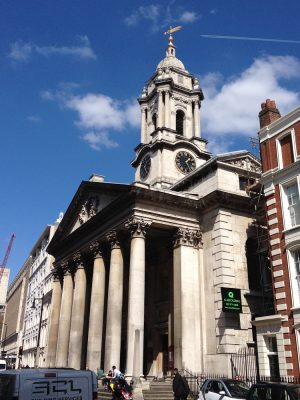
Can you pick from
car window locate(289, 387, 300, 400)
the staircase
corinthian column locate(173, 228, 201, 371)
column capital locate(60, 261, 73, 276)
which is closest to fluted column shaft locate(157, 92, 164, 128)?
column capital locate(60, 261, 73, 276)

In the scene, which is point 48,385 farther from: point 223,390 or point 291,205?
point 291,205

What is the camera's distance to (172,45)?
6556cm

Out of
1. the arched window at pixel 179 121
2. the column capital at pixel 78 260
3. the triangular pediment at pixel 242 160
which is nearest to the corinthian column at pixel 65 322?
the column capital at pixel 78 260

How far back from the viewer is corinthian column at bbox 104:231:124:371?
30578 millimetres

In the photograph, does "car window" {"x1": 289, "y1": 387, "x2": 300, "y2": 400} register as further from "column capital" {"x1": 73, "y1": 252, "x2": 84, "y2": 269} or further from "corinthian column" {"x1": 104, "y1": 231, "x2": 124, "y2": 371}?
"column capital" {"x1": 73, "y1": 252, "x2": 84, "y2": 269}

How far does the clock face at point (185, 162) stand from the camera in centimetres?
5225

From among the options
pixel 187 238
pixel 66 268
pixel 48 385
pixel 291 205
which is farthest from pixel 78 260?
pixel 48 385

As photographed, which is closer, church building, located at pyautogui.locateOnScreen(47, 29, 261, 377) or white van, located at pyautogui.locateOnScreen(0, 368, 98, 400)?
white van, located at pyautogui.locateOnScreen(0, 368, 98, 400)

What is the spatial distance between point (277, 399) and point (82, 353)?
3016cm

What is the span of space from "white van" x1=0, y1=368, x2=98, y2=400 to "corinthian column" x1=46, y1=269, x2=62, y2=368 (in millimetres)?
33980

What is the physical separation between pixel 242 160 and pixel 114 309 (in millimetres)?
16335

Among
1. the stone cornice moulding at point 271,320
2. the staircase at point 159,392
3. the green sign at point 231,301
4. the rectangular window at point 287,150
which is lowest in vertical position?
the staircase at point 159,392

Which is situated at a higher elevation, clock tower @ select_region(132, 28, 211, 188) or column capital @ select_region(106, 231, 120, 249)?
clock tower @ select_region(132, 28, 211, 188)

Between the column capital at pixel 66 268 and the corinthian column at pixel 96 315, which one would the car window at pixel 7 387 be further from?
the column capital at pixel 66 268
